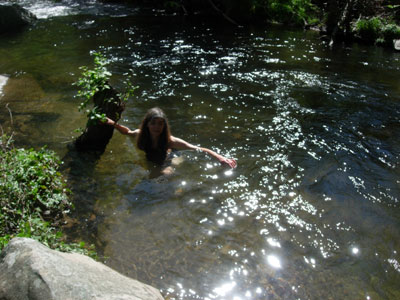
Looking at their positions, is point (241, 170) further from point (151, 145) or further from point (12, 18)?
point (12, 18)

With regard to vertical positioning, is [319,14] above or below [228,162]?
above

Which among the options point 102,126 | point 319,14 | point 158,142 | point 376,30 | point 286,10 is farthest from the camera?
point 319,14

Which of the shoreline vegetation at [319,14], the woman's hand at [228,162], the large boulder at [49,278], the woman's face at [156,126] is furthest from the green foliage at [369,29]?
the large boulder at [49,278]

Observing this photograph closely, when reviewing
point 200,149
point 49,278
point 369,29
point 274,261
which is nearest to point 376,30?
point 369,29

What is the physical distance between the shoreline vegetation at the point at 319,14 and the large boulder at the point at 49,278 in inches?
580

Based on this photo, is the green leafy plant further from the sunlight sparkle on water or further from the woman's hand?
the sunlight sparkle on water

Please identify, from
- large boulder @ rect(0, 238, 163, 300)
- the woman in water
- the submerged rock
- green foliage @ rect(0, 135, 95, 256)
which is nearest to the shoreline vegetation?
the woman in water

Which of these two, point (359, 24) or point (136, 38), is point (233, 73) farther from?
point (359, 24)

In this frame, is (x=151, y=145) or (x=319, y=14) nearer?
(x=151, y=145)

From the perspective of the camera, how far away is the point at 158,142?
6.80 m

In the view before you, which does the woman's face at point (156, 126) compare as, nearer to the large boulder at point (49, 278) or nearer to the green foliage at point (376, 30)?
the large boulder at point (49, 278)

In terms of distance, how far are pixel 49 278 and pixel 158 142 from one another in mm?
4248

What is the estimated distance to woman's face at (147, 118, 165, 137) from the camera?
20.9 feet

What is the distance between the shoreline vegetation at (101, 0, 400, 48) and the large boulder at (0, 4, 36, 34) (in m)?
8.25
